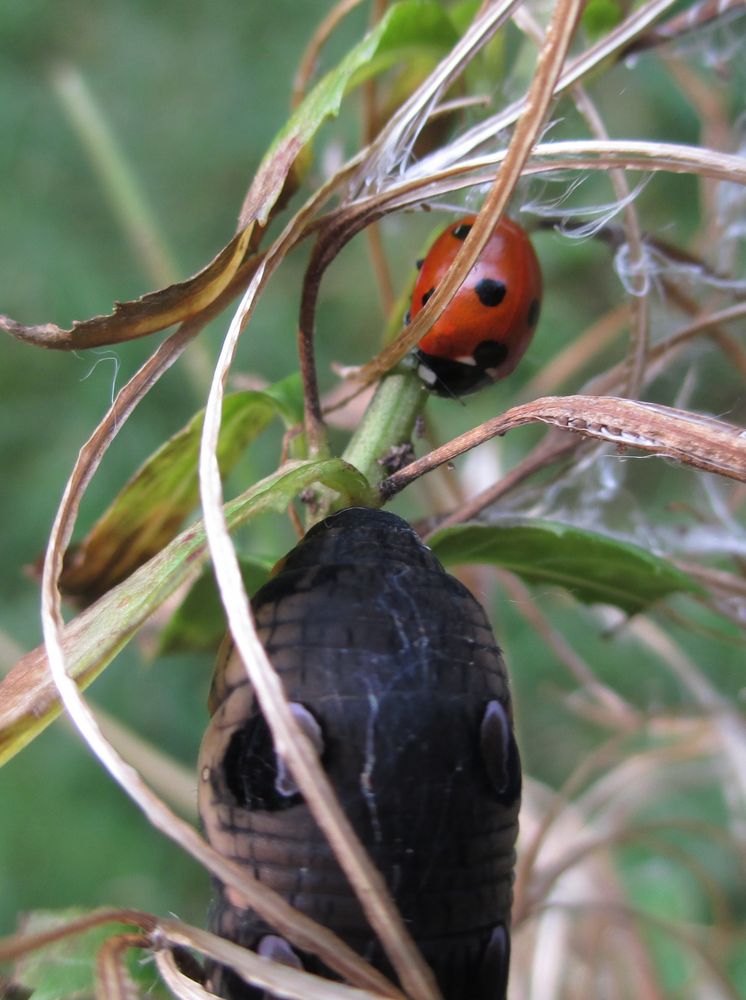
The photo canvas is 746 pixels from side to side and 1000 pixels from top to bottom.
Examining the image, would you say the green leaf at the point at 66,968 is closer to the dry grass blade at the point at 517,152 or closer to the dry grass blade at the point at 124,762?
the dry grass blade at the point at 124,762

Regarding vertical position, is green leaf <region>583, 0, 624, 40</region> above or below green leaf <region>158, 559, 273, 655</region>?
above

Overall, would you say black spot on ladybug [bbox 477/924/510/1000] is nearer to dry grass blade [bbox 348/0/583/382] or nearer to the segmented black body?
the segmented black body

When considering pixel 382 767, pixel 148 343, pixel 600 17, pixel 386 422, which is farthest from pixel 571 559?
pixel 148 343

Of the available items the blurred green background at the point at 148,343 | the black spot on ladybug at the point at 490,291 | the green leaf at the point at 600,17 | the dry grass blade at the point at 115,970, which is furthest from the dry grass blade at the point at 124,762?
the blurred green background at the point at 148,343

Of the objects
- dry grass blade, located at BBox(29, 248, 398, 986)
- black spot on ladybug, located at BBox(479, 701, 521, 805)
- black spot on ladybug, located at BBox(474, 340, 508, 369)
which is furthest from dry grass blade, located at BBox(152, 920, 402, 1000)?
black spot on ladybug, located at BBox(474, 340, 508, 369)

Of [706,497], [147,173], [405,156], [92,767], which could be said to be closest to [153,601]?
[405,156]

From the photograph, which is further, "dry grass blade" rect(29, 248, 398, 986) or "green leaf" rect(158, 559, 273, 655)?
"green leaf" rect(158, 559, 273, 655)

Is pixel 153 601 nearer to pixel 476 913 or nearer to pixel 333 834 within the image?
pixel 333 834

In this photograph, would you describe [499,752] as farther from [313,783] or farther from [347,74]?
[347,74]
